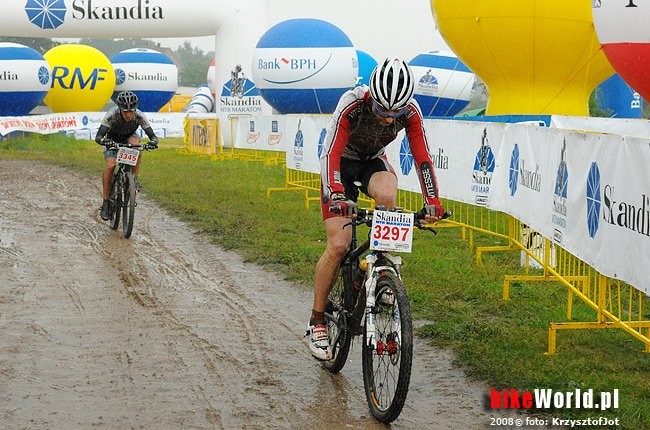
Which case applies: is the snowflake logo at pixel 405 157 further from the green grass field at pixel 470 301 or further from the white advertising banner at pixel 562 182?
the green grass field at pixel 470 301

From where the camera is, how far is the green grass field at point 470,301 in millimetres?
6742

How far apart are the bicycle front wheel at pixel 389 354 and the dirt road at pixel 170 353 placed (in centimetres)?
14

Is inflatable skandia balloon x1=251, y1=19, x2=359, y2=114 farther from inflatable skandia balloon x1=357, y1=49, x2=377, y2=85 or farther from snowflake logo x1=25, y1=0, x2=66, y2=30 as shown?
snowflake logo x1=25, y1=0, x2=66, y2=30

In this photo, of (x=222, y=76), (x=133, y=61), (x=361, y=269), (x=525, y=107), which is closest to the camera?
(x=361, y=269)

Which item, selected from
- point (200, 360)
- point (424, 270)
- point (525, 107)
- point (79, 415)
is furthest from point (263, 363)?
point (525, 107)

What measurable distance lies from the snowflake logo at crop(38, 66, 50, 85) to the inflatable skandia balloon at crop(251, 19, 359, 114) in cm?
1374

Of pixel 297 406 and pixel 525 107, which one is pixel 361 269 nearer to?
pixel 297 406

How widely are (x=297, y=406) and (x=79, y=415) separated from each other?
125 centimetres

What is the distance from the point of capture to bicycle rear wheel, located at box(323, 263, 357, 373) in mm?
6656

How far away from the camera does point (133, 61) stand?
49375 mm

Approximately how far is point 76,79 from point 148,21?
1141cm

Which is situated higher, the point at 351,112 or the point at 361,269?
the point at 351,112

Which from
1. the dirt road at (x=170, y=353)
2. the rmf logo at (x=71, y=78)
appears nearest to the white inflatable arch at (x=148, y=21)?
the rmf logo at (x=71, y=78)

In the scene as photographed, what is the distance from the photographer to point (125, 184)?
1384 cm
